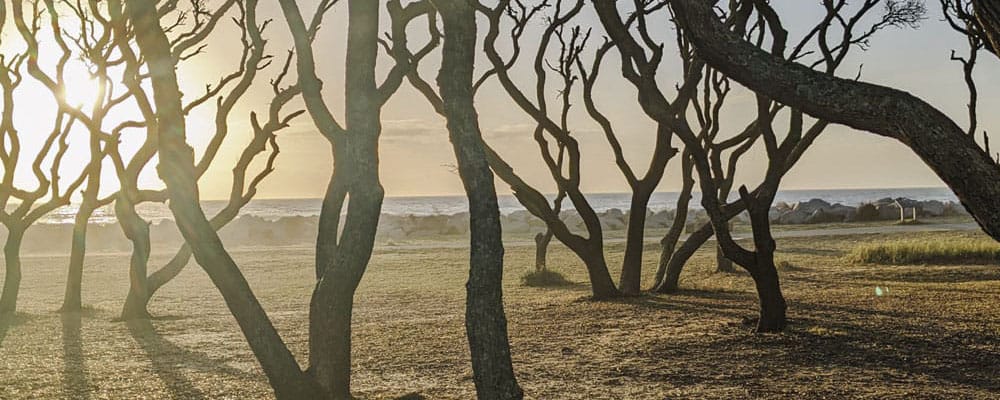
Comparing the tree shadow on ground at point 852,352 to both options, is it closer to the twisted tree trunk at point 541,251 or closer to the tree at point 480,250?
the tree at point 480,250

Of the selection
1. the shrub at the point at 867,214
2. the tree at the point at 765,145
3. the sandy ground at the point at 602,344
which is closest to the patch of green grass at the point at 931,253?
the sandy ground at the point at 602,344

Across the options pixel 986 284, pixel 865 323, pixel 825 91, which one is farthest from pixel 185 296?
pixel 825 91

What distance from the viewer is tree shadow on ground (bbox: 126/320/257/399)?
7322mm

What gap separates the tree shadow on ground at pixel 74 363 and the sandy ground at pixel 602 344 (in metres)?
0.02

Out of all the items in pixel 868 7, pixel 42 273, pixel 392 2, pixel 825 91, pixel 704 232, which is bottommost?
pixel 42 273

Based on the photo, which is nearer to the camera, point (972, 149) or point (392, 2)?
point (972, 149)

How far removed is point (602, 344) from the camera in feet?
29.4

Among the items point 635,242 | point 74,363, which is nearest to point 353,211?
point 74,363

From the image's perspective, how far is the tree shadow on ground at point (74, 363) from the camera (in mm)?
7231

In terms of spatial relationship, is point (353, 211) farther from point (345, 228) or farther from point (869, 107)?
point (869, 107)

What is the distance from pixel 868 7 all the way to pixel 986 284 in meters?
4.24

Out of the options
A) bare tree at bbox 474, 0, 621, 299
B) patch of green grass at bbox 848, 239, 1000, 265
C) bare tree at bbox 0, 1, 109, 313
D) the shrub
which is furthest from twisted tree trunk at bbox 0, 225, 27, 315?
the shrub

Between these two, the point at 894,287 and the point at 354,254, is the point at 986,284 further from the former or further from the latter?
the point at 354,254

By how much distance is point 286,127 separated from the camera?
1331 cm
